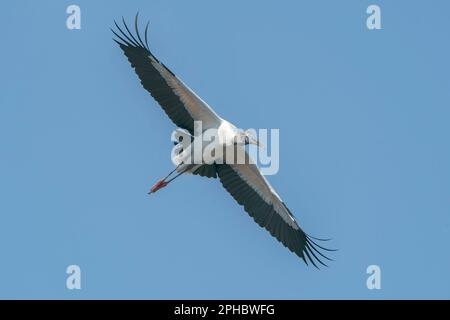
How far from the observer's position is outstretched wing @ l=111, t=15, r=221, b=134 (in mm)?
19391

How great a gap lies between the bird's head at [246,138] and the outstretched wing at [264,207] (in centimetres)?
89

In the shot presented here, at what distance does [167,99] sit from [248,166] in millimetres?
1918

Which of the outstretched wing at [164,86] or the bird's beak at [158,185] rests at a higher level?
the outstretched wing at [164,86]

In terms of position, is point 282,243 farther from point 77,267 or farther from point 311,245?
point 77,267

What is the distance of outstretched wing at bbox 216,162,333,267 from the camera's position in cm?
2048

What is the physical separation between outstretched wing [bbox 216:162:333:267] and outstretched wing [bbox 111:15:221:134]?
123cm

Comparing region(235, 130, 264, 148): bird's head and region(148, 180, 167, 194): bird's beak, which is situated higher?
region(235, 130, 264, 148): bird's head

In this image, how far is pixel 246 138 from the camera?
19.6m

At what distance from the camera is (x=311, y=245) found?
20422mm

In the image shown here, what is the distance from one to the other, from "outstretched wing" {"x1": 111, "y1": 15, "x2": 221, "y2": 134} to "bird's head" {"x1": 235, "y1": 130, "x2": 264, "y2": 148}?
1.51ft

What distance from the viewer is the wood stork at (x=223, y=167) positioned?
19453mm

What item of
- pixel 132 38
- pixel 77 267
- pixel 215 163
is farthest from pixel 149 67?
pixel 77 267

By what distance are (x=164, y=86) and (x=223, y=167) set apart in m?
1.92

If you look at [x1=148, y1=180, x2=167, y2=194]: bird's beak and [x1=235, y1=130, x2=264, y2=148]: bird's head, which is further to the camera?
[x1=148, y1=180, x2=167, y2=194]: bird's beak
